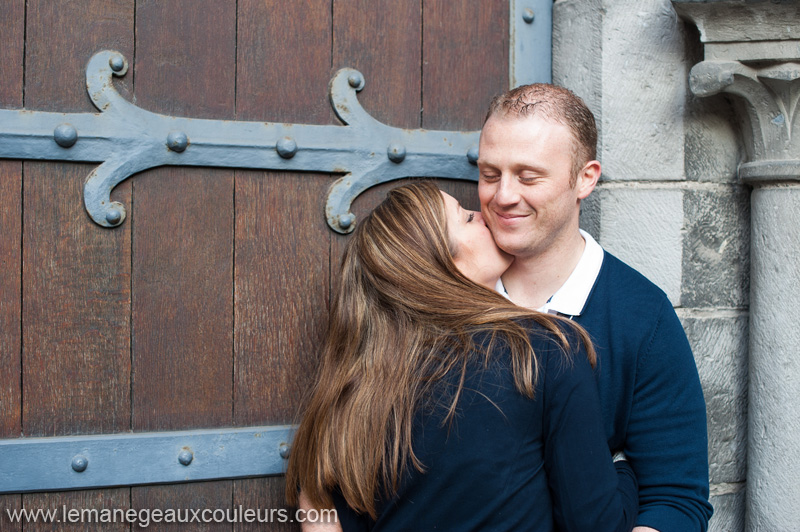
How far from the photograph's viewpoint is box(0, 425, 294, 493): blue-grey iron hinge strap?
120cm


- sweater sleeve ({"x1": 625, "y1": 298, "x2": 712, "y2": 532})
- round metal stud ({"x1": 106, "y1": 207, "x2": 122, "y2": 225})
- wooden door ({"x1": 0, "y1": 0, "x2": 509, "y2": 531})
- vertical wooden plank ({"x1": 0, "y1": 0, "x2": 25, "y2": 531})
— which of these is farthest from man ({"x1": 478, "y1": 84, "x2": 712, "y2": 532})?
vertical wooden plank ({"x1": 0, "y1": 0, "x2": 25, "y2": 531})

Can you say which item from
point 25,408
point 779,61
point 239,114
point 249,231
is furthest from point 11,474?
point 779,61

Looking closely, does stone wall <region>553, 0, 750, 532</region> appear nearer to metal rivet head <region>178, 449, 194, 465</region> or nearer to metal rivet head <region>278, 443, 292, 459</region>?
metal rivet head <region>278, 443, 292, 459</region>

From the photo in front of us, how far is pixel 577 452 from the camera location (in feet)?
3.18

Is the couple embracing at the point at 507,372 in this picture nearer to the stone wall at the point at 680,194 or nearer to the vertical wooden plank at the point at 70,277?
the stone wall at the point at 680,194

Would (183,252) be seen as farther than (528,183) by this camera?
Yes

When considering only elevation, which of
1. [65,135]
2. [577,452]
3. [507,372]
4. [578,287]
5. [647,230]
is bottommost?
[577,452]


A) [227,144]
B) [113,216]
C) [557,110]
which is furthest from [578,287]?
[113,216]

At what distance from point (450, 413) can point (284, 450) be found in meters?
0.48

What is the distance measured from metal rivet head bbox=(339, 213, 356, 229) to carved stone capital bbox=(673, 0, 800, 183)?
70 cm

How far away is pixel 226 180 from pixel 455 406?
0.64 meters

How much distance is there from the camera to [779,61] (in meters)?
1.22

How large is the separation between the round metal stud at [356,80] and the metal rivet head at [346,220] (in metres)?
0.26

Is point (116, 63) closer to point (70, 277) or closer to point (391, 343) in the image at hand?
point (70, 277)
